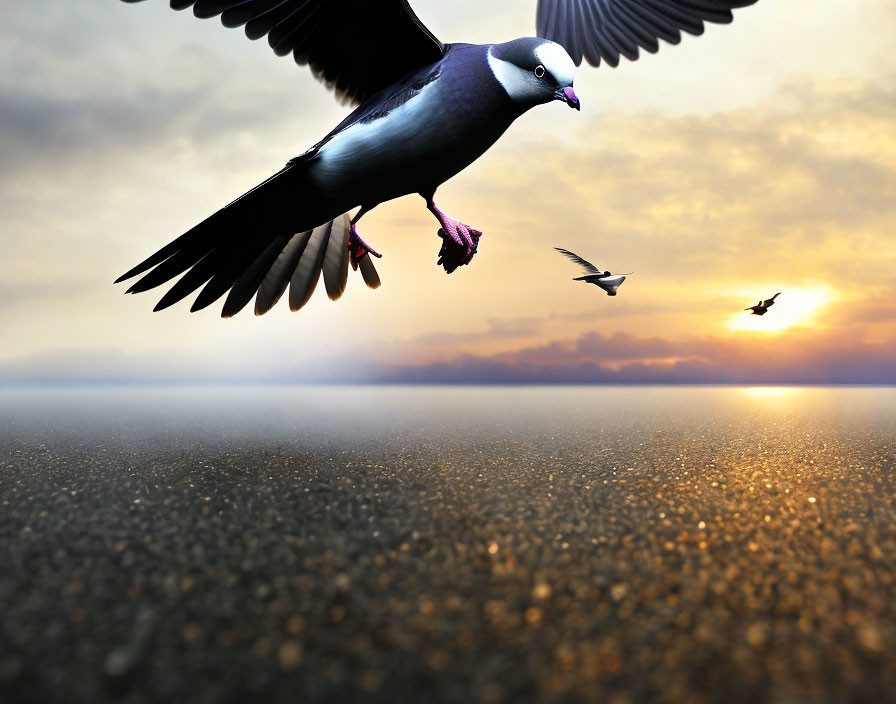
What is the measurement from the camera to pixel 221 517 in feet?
4.45

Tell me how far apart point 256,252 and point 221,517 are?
132 cm

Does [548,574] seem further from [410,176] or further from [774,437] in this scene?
[774,437]

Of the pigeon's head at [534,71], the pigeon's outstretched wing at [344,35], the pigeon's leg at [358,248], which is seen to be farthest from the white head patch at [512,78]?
the pigeon's leg at [358,248]

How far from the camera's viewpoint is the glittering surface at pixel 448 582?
0.72 m

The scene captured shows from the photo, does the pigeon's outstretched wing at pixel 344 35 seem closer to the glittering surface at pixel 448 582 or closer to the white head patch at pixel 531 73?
the white head patch at pixel 531 73

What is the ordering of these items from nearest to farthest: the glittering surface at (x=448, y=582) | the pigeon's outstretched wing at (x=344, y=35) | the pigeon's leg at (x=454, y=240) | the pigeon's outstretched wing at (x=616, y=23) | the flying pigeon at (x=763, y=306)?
the glittering surface at (x=448, y=582) → the pigeon's outstretched wing at (x=344, y=35) → the pigeon's outstretched wing at (x=616, y=23) → the pigeon's leg at (x=454, y=240) → the flying pigeon at (x=763, y=306)

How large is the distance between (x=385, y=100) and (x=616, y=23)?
1.03 meters

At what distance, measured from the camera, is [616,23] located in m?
2.29

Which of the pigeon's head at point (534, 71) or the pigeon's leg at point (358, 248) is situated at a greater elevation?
the pigeon's head at point (534, 71)

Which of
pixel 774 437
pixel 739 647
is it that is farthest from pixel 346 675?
pixel 774 437

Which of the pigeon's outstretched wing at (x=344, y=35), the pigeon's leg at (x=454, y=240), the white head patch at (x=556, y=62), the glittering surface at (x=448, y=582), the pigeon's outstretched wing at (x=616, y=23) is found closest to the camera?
the glittering surface at (x=448, y=582)

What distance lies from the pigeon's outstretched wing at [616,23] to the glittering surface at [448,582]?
1.60m

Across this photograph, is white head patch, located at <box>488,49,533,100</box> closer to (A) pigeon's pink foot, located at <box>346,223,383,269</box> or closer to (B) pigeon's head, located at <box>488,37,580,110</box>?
(B) pigeon's head, located at <box>488,37,580,110</box>

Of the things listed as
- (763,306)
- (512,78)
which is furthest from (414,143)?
(763,306)
